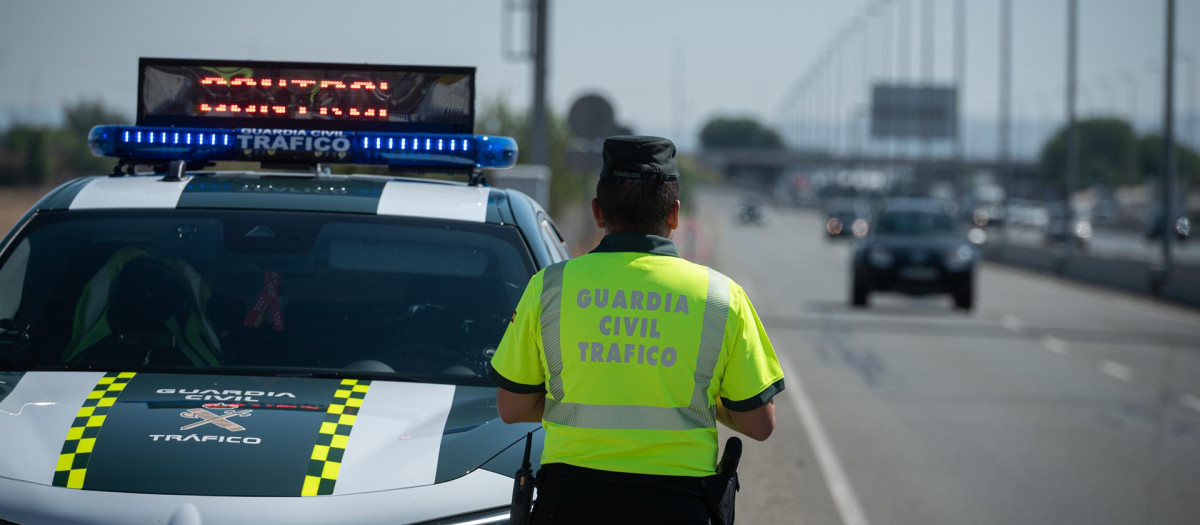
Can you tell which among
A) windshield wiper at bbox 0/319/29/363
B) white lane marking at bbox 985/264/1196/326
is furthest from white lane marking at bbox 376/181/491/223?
white lane marking at bbox 985/264/1196/326

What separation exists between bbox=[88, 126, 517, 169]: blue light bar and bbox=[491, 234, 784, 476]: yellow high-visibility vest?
1.82 m

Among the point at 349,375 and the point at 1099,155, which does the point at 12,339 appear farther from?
the point at 1099,155

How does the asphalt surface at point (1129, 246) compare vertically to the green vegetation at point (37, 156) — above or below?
below

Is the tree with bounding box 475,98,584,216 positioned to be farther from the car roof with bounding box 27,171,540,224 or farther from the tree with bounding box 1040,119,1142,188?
the tree with bounding box 1040,119,1142,188

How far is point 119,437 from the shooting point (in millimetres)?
→ 3383

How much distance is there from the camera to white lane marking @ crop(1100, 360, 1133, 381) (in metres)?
15.1

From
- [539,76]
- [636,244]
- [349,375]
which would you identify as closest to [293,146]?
[349,375]

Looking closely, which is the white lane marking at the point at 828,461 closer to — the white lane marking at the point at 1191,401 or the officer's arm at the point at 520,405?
the white lane marking at the point at 1191,401

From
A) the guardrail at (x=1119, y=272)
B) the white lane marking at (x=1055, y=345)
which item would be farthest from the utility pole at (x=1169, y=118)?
the white lane marking at (x=1055, y=345)

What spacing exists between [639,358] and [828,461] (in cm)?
693

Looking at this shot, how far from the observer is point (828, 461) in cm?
971

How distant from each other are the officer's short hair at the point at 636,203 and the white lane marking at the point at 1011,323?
59.2 ft

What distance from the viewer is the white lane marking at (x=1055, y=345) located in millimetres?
17641

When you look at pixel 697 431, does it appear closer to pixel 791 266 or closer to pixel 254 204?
pixel 254 204
